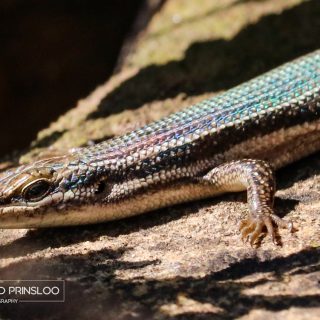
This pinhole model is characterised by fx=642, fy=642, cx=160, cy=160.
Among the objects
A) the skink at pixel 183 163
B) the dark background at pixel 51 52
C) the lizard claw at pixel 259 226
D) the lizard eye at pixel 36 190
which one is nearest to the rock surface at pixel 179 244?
the lizard claw at pixel 259 226

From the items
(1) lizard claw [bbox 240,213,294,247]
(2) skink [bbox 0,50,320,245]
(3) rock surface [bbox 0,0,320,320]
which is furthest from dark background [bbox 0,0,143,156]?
(1) lizard claw [bbox 240,213,294,247]

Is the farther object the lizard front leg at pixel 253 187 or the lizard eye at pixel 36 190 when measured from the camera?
the lizard eye at pixel 36 190

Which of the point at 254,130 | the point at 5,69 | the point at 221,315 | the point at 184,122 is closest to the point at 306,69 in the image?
the point at 254,130

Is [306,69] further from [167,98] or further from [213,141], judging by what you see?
[167,98]

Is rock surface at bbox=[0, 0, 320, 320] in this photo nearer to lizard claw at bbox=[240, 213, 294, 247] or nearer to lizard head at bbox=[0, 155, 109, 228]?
lizard claw at bbox=[240, 213, 294, 247]

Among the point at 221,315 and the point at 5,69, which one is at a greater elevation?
the point at 5,69

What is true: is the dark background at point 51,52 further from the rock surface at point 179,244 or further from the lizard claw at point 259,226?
the lizard claw at point 259,226
